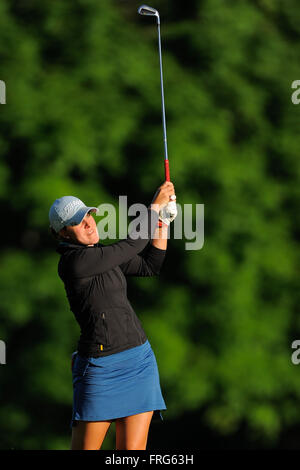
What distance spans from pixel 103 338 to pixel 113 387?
0.16 metres

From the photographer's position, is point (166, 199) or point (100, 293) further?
point (166, 199)

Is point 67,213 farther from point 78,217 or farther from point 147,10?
point 147,10

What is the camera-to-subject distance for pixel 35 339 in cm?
400

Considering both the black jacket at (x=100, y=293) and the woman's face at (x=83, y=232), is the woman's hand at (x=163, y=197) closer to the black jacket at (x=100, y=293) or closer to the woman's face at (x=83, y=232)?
the black jacket at (x=100, y=293)

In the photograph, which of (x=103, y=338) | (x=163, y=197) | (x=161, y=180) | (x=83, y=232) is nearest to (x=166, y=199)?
(x=163, y=197)

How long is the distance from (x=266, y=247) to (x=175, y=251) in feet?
1.74

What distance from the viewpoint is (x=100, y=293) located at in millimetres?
2043

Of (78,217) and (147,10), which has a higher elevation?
(147,10)

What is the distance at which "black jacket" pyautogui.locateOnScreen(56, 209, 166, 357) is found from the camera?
2006mm

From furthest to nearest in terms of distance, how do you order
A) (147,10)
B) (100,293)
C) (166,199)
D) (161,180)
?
1. (161,180)
2. (147,10)
3. (166,199)
4. (100,293)

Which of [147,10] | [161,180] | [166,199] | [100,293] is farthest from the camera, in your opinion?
[161,180]

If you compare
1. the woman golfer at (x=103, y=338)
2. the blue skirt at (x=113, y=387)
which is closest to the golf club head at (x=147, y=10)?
the woman golfer at (x=103, y=338)

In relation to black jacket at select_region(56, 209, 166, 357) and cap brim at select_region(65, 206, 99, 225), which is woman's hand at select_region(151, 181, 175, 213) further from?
cap brim at select_region(65, 206, 99, 225)

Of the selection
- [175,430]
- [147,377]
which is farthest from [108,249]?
[175,430]
